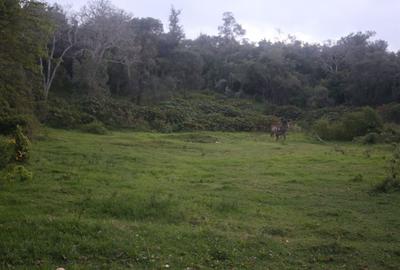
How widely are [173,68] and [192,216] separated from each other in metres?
48.3

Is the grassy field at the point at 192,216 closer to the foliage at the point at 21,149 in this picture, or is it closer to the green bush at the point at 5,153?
the foliage at the point at 21,149

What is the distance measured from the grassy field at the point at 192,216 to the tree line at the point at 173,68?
8280 millimetres

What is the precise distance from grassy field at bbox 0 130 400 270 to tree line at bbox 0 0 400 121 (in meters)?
8.28

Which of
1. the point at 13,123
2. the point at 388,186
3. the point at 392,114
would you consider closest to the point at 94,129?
the point at 13,123

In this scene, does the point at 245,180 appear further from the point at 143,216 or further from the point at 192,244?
the point at 192,244

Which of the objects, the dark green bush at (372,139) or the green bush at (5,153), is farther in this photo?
the dark green bush at (372,139)

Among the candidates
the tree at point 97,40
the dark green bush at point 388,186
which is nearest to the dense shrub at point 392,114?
the tree at point 97,40

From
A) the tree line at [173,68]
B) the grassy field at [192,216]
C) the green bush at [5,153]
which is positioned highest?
the tree line at [173,68]

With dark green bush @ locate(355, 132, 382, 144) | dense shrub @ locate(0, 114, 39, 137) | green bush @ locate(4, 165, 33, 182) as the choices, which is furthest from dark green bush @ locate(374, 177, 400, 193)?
dark green bush @ locate(355, 132, 382, 144)

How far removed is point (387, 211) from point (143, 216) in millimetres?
6642

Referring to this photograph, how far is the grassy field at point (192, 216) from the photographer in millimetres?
8555

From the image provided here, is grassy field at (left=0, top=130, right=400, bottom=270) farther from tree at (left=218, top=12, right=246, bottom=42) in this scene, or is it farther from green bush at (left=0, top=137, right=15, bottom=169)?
tree at (left=218, top=12, right=246, bottom=42)

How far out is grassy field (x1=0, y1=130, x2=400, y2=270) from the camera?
8.55 metres

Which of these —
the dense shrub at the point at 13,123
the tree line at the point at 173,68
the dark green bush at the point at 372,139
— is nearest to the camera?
the dense shrub at the point at 13,123
